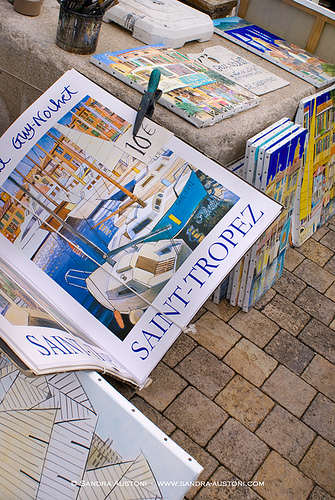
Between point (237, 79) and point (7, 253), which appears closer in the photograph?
point (7, 253)

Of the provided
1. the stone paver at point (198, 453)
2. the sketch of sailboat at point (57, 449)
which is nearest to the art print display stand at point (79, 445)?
the sketch of sailboat at point (57, 449)

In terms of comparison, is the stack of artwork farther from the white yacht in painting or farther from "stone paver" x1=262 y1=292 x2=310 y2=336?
the white yacht in painting

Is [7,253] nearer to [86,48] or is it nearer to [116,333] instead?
[116,333]

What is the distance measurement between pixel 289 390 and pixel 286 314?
0.54 m

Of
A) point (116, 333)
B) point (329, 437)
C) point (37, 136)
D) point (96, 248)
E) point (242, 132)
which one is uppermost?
point (242, 132)

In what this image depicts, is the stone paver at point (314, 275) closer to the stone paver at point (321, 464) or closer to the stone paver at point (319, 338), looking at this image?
the stone paver at point (319, 338)

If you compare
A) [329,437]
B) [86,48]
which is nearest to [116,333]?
[329,437]

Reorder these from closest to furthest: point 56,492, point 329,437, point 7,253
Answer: point 56,492
point 7,253
point 329,437

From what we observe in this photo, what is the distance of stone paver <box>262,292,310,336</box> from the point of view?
293 centimetres

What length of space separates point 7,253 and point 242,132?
129cm

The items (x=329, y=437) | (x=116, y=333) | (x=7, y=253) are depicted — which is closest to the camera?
(x=116, y=333)

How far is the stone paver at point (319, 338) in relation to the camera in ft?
9.34

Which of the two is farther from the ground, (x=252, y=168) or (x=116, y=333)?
(x=252, y=168)

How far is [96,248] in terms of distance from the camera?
2.14 m
